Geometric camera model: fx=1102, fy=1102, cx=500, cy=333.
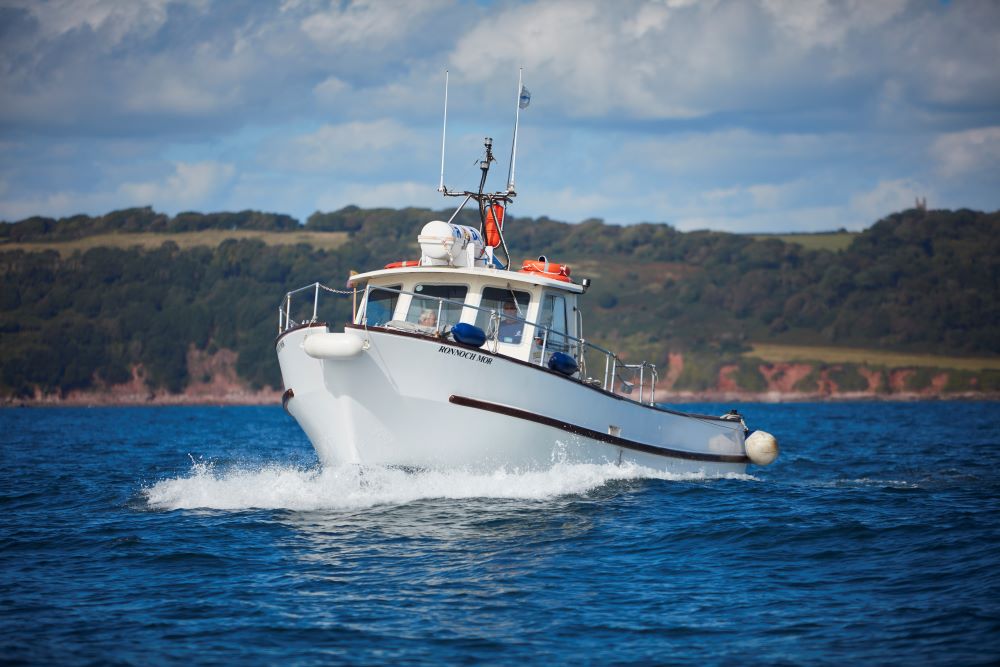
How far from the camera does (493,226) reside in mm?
20500

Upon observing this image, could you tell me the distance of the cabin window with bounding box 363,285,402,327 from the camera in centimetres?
1881

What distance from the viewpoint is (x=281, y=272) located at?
14725 centimetres

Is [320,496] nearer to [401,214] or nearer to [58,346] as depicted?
[58,346]

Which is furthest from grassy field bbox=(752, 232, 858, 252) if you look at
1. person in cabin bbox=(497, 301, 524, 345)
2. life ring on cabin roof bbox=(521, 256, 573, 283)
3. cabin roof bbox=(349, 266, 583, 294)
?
person in cabin bbox=(497, 301, 524, 345)

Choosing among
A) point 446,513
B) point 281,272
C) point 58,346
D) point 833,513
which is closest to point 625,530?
point 446,513

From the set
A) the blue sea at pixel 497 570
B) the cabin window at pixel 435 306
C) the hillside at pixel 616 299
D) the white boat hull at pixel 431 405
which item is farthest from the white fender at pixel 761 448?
the hillside at pixel 616 299

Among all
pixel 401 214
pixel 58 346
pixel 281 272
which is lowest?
pixel 58 346

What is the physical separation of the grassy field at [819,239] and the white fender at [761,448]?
158m

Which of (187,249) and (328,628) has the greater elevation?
(187,249)

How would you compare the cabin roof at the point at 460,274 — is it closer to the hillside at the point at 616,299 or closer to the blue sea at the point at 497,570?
the blue sea at the point at 497,570

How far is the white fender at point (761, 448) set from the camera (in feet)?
75.2

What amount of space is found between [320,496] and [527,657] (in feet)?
25.3

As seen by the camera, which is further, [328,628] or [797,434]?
[797,434]

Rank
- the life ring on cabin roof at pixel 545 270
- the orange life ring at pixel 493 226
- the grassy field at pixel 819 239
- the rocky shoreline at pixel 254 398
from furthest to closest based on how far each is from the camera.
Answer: the grassy field at pixel 819 239 → the rocky shoreline at pixel 254 398 → the orange life ring at pixel 493 226 → the life ring on cabin roof at pixel 545 270
